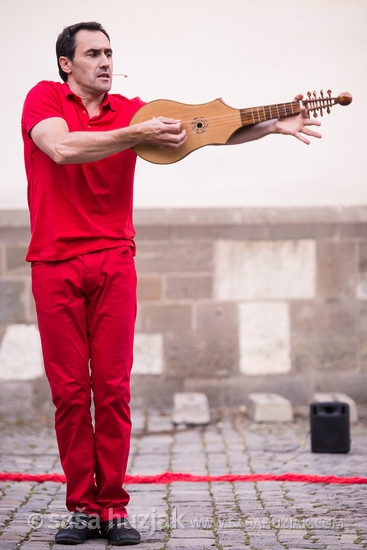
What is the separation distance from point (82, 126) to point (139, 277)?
11.7 feet

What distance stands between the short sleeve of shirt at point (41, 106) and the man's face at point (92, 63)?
12 centimetres

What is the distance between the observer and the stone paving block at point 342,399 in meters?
6.09

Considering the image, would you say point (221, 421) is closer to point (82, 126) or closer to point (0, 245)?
point (0, 245)

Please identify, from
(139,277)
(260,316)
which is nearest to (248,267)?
(260,316)

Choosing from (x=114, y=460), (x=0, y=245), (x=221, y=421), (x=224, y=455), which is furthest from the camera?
(x=0, y=245)

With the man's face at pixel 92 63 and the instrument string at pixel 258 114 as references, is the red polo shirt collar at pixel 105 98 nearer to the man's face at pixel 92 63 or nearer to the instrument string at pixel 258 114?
the man's face at pixel 92 63

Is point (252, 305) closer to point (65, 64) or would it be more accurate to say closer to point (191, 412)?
point (191, 412)

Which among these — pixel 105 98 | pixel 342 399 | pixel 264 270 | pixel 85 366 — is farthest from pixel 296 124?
pixel 264 270

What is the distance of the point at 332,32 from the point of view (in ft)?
22.2

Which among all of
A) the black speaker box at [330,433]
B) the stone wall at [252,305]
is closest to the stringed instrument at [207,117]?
the black speaker box at [330,433]

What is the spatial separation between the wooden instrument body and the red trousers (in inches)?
15.6

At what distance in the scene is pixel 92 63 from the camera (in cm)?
312

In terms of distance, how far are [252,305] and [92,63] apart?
150 inches

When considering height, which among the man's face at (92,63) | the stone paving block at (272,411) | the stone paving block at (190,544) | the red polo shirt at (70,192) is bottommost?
the stone paving block at (272,411)
